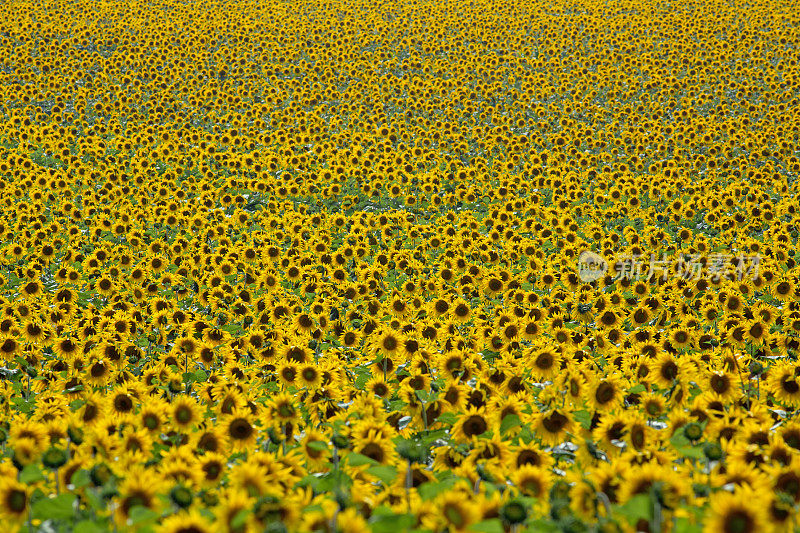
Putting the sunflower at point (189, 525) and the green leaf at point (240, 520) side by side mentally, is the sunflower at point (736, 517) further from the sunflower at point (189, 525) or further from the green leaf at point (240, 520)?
the sunflower at point (189, 525)

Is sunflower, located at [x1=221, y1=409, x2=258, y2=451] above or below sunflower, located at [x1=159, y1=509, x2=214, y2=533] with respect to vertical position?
below

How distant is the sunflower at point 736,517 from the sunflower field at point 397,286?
0.02 meters

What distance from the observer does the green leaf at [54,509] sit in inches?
139

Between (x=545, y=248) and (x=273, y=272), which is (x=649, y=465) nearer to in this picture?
(x=273, y=272)

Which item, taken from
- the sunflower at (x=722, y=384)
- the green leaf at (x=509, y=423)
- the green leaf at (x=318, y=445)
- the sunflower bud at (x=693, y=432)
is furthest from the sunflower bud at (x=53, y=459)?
the sunflower at (x=722, y=384)

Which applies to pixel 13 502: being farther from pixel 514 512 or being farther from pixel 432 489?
pixel 514 512

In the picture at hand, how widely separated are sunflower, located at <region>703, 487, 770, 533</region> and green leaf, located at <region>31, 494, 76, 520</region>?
3.48 m

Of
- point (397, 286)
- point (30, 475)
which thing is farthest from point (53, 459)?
point (397, 286)

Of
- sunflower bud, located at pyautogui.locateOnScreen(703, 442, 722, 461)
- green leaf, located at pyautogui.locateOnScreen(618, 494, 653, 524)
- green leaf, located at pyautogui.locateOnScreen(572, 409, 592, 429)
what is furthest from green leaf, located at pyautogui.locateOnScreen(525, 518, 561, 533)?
green leaf, located at pyautogui.locateOnScreen(572, 409, 592, 429)

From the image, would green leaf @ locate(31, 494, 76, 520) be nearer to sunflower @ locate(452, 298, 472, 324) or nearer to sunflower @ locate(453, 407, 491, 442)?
sunflower @ locate(453, 407, 491, 442)

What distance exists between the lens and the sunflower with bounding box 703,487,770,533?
3.23 meters

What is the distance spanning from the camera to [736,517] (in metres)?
3.26

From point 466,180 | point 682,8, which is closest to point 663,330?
point 466,180

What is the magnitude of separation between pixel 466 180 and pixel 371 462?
13.5 meters
